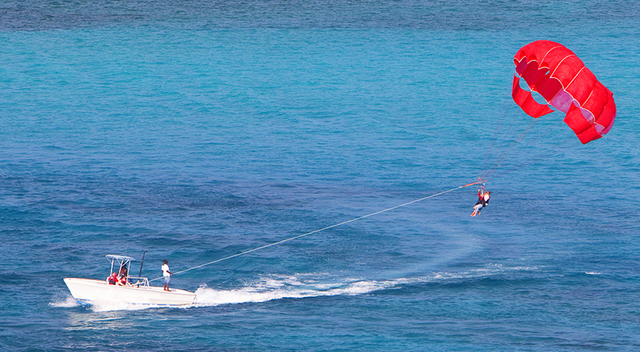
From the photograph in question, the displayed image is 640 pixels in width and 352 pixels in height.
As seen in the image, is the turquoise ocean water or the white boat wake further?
the white boat wake

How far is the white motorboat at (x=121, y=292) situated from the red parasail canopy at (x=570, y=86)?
22652mm

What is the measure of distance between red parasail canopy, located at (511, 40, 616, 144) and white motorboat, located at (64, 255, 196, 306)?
74.3 ft

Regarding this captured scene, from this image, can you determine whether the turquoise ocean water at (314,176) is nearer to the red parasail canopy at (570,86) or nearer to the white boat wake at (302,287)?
the white boat wake at (302,287)

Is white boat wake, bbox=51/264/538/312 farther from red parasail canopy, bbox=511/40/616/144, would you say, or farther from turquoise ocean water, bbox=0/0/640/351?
red parasail canopy, bbox=511/40/616/144

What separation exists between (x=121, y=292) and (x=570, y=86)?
26.0 metres

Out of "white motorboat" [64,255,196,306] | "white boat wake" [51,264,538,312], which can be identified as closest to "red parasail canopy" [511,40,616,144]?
"white boat wake" [51,264,538,312]

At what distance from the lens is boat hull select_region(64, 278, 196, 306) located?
40.4 m

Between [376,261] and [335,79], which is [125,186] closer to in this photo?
[376,261]

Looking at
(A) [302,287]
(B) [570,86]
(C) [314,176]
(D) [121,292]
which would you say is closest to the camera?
(B) [570,86]

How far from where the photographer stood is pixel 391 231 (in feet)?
188

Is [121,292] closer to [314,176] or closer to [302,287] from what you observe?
[302,287]

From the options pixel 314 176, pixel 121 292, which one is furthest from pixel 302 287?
pixel 314 176

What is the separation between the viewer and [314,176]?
233ft

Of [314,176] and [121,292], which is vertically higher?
[314,176]
